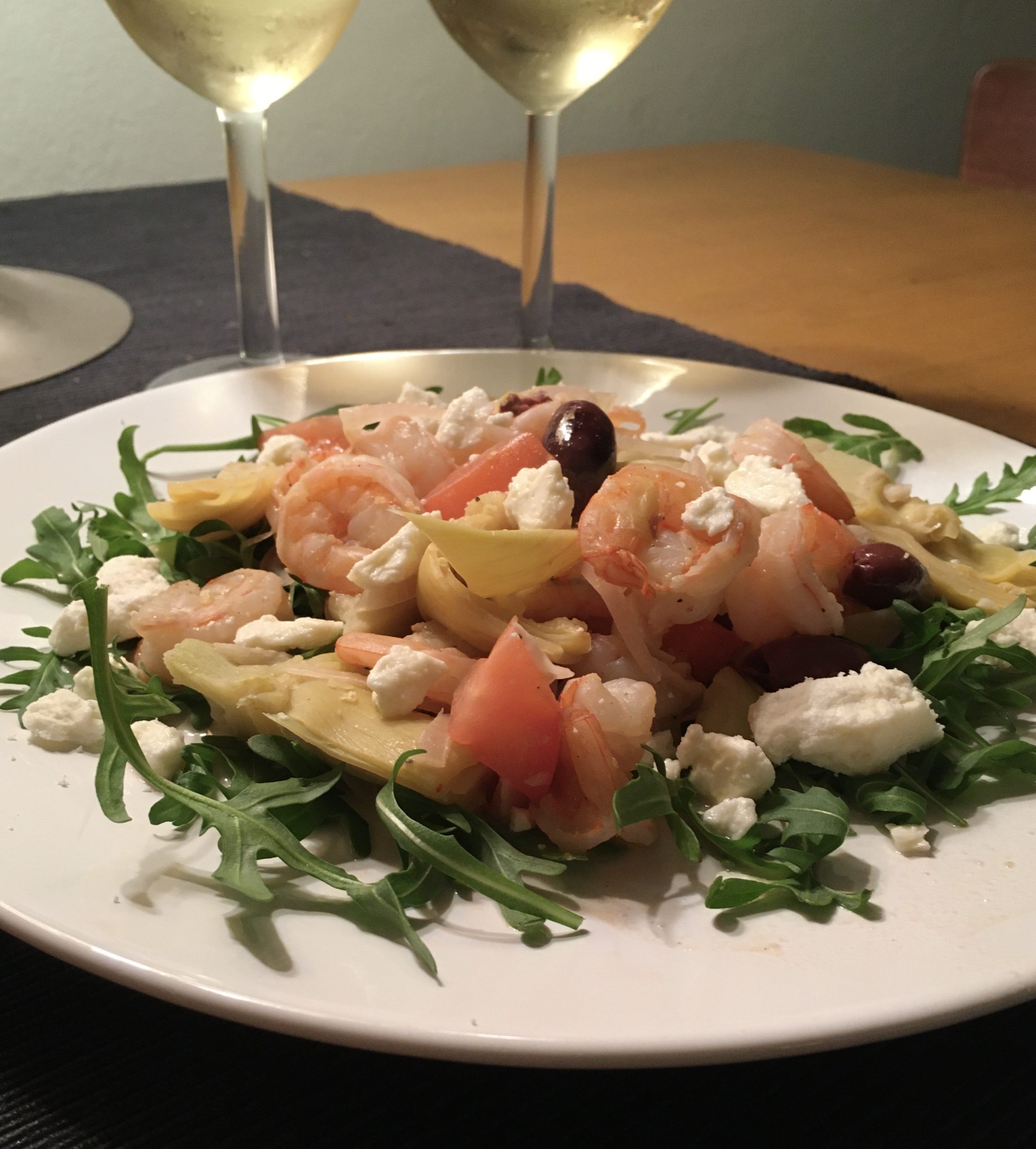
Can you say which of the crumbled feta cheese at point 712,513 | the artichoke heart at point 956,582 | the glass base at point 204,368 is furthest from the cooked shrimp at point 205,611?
the glass base at point 204,368

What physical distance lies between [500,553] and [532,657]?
0.12m

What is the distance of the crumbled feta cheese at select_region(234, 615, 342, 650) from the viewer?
1215 mm

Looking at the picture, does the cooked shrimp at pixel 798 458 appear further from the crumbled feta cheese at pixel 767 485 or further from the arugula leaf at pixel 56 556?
the arugula leaf at pixel 56 556

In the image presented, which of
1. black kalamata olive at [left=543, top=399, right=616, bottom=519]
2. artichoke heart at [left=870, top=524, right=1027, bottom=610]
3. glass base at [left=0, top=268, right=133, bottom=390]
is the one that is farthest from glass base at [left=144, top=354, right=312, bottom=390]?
artichoke heart at [left=870, top=524, right=1027, bottom=610]

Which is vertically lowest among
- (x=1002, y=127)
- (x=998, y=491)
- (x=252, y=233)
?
(x=998, y=491)

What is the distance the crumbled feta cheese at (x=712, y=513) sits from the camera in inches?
46.7

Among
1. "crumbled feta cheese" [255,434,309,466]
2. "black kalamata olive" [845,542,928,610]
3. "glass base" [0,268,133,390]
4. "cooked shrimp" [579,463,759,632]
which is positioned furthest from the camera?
"glass base" [0,268,133,390]

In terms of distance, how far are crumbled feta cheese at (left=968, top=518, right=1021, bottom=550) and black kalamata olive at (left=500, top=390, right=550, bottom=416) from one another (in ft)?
1.85

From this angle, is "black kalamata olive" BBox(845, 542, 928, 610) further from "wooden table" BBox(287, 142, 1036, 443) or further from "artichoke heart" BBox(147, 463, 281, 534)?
"wooden table" BBox(287, 142, 1036, 443)

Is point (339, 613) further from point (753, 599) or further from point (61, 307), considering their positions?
point (61, 307)

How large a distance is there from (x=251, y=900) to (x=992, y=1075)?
1.84 ft

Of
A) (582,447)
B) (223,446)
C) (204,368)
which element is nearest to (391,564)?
(582,447)

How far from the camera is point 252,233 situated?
2.17 metres

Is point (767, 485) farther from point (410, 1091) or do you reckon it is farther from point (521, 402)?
point (410, 1091)
